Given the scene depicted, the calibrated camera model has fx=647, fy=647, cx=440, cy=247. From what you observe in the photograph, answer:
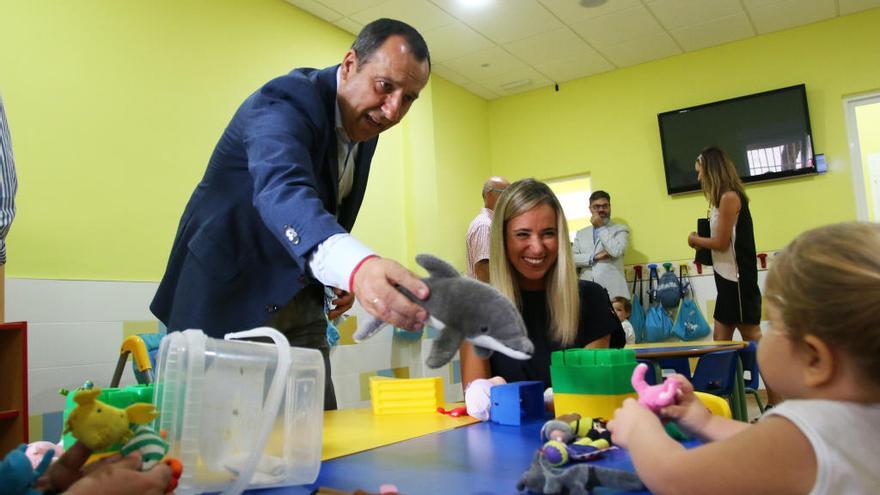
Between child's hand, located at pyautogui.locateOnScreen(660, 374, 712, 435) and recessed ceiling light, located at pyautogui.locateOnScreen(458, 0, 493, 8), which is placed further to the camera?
recessed ceiling light, located at pyautogui.locateOnScreen(458, 0, 493, 8)

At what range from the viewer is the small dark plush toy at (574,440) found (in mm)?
900

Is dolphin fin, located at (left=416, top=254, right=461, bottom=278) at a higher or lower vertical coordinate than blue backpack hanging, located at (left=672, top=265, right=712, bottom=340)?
higher

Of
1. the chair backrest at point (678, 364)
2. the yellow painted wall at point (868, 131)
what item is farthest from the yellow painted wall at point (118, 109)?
the yellow painted wall at point (868, 131)

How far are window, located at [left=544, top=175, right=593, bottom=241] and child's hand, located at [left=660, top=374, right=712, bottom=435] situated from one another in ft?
17.8

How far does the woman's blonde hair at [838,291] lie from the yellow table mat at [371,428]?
711mm

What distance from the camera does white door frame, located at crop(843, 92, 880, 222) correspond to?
197 inches

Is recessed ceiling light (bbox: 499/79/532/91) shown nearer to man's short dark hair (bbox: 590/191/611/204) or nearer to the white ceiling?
the white ceiling

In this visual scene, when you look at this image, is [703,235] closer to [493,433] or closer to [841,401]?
[493,433]

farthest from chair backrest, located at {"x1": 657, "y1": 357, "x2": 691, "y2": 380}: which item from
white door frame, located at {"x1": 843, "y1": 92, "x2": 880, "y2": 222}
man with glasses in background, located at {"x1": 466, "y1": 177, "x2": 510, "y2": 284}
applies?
white door frame, located at {"x1": 843, "y1": 92, "x2": 880, "y2": 222}

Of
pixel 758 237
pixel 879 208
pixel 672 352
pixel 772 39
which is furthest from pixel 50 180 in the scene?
pixel 879 208

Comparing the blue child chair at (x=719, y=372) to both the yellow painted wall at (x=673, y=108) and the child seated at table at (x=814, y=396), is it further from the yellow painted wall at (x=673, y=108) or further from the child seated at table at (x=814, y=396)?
the yellow painted wall at (x=673, y=108)

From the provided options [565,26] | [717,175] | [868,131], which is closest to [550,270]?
[717,175]

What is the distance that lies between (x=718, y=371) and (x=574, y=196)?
424 cm

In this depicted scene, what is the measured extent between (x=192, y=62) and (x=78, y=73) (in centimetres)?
69
